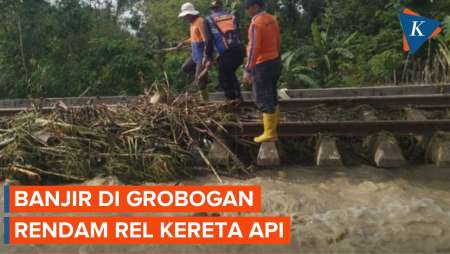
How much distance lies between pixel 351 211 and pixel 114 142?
245 cm

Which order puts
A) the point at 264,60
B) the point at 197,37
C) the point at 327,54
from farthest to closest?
the point at 327,54
the point at 197,37
the point at 264,60

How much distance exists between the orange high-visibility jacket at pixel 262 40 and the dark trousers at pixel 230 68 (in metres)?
0.74

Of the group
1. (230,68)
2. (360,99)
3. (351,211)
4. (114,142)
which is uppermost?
(230,68)

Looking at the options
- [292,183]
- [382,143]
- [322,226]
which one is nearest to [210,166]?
[292,183]

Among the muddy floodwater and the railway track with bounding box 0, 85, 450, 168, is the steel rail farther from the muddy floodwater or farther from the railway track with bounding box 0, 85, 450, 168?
the muddy floodwater

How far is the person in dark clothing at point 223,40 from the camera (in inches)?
203

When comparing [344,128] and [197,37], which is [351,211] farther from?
[197,37]

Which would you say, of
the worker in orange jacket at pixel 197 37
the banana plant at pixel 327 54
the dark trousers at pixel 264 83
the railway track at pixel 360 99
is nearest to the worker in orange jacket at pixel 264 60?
the dark trousers at pixel 264 83

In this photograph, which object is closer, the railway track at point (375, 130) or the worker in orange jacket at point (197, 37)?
the railway track at point (375, 130)

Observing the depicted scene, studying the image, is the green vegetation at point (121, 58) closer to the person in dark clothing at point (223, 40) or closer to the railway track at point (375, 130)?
the railway track at point (375, 130)

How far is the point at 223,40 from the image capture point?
205 inches

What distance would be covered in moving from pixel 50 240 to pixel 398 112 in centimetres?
418

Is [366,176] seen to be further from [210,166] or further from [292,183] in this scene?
[210,166]

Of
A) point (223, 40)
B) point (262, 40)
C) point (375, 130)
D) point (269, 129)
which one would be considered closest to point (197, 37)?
point (223, 40)
